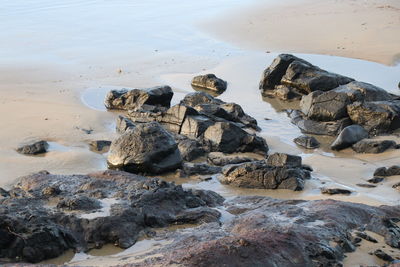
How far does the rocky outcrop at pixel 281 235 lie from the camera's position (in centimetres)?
478

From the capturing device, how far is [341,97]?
35.9ft

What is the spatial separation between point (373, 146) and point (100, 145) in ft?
13.4

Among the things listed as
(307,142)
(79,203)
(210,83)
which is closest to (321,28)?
(210,83)

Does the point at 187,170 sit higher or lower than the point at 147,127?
lower

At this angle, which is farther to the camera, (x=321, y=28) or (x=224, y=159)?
(x=321, y=28)

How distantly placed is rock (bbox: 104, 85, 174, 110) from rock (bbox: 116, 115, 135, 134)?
99 cm

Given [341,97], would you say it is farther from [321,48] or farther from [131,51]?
[131,51]

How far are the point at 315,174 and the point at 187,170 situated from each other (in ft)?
5.61

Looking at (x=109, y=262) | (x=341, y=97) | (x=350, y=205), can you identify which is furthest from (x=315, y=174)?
(x=109, y=262)

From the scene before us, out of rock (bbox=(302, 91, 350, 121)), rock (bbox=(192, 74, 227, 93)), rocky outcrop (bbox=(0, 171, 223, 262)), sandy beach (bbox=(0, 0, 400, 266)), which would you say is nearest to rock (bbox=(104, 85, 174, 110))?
sandy beach (bbox=(0, 0, 400, 266))

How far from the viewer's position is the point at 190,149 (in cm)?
903

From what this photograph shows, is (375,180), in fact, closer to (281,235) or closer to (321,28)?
(281,235)

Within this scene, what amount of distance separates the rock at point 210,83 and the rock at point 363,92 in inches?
103

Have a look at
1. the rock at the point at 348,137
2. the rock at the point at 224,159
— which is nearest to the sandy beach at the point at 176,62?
the rock at the point at 348,137
